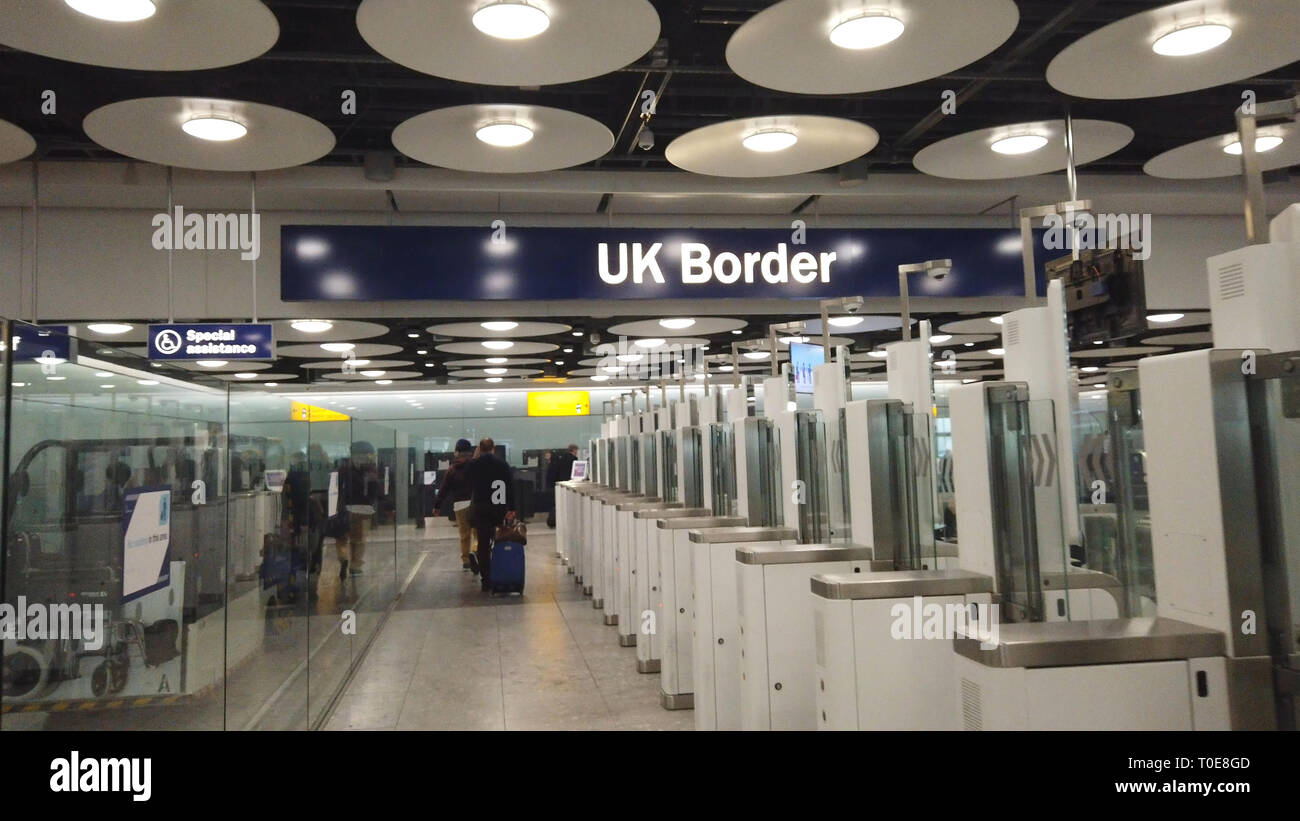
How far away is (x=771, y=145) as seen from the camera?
16.9 feet

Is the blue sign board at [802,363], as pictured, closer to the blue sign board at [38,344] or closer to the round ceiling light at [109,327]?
the blue sign board at [38,344]

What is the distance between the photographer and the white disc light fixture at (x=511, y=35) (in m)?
3.47

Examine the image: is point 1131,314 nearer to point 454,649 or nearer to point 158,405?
Answer: point 158,405

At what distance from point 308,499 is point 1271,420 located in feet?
15.8

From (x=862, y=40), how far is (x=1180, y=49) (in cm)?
158

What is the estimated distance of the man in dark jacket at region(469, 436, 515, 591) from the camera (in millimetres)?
9625

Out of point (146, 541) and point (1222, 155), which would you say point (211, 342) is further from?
point (1222, 155)

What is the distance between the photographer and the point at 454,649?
725cm

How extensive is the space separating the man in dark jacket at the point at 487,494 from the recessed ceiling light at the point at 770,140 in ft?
17.8

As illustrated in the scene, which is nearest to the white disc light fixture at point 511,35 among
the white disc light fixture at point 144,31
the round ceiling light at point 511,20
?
the round ceiling light at point 511,20

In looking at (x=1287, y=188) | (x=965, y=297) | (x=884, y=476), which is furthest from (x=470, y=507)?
(x=1287, y=188)

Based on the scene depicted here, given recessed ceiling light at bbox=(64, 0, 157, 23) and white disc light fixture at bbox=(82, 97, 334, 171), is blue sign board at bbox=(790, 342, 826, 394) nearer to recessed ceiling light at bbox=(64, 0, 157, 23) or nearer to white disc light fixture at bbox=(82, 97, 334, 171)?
white disc light fixture at bbox=(82, 97, 334, 171)

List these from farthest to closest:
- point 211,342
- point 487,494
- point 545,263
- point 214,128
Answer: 1. point 487,494
2. point 545,263
3. point 211,342
4. point 214,128

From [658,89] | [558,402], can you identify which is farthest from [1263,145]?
[558,402]
